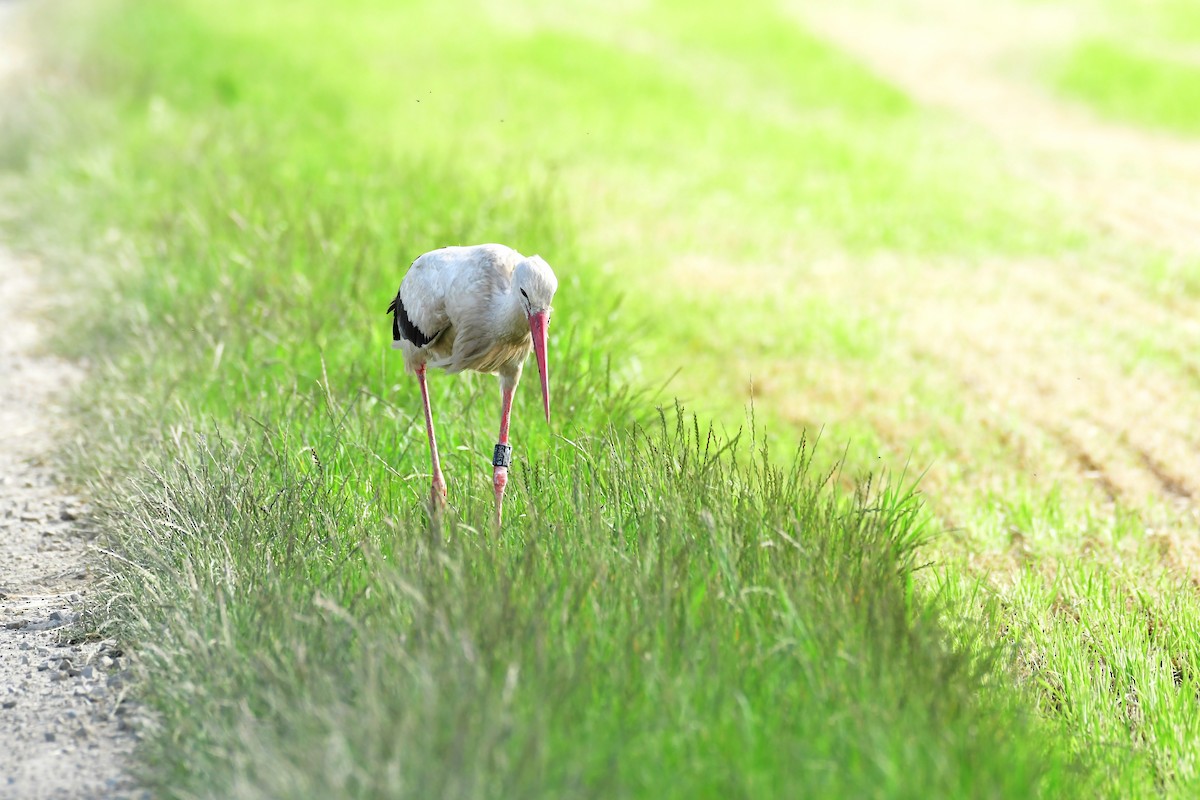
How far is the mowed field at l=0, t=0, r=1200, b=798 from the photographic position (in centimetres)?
316

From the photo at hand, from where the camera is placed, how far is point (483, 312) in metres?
4.46

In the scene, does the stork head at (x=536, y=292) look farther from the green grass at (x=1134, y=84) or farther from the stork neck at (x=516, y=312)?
the green grass at (x=1134, y=84)

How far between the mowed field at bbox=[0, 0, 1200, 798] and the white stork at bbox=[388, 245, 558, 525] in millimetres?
220

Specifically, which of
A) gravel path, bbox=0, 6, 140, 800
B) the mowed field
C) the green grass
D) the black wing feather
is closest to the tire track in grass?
the mowed field

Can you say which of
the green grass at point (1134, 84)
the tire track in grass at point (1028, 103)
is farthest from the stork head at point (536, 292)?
the green grass at point (1134, 84)

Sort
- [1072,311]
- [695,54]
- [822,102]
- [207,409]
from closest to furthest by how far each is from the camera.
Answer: [207,409] < [1072,311] < [822,102] < [695,54]

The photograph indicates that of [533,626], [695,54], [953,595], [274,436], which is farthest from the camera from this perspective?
[695,54]

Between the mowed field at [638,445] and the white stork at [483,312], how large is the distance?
0.22 metres

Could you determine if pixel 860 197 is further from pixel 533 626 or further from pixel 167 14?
pixel 167 14

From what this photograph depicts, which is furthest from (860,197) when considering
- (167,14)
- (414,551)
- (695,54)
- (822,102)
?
(167,14)

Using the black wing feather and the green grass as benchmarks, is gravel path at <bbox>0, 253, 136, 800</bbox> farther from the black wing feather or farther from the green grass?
the green grass

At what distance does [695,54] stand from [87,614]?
760 inches

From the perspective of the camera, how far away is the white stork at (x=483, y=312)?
429cm

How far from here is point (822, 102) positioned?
57.2ft
